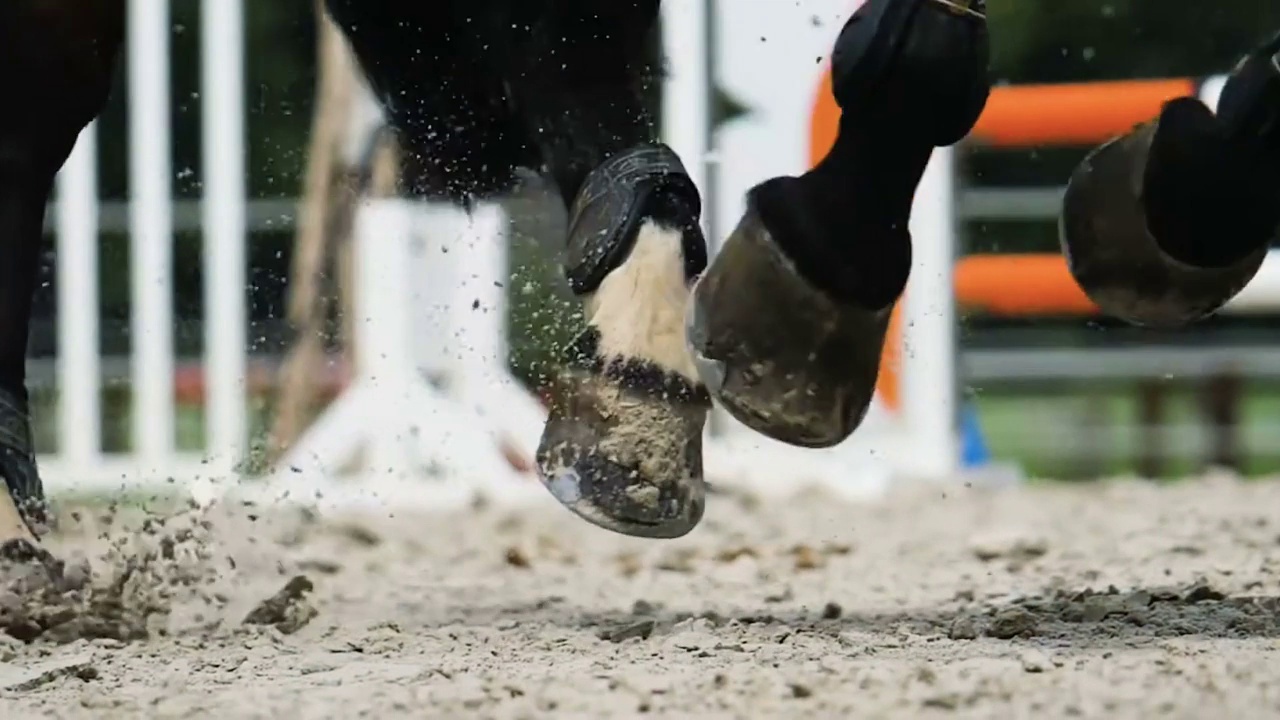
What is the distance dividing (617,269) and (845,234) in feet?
0.78

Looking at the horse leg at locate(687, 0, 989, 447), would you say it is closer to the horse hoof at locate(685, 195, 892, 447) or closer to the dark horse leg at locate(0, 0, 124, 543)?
the horse hoof at locate(685, 195, 892, 447)

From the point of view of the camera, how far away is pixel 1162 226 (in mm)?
2018

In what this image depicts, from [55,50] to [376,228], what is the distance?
2783 mm

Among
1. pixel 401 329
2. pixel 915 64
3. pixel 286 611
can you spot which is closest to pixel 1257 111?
pixel 915 64

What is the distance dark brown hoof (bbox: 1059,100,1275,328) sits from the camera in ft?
6.52

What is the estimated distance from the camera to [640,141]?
2.02 m

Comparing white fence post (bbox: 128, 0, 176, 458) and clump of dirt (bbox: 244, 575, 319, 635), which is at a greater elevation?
white fence post (bbox: 128, 0, 176, 458)

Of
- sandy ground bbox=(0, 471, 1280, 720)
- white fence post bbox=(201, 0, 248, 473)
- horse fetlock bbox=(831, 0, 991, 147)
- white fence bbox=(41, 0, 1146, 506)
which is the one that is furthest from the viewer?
white fence post bbox=(201, 0, 248, 473)

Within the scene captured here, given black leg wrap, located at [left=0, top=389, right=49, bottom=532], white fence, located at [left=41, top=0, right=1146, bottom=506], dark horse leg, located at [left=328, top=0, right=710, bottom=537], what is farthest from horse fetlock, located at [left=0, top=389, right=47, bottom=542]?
white fence, located at [left=41, top=0, right=1146, bottom=506]

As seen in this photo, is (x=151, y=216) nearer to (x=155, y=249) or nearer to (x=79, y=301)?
(x=155, y=249)

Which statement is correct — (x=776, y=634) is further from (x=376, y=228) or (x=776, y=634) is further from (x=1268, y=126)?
(x=376, y=228)

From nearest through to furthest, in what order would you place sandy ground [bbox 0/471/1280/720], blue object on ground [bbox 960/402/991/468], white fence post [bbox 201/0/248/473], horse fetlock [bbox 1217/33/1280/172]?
sandy ground [bbox 0/471/1280/720], horse fetlock [bbox 1217/33/1280/172], white fence post [bbox 201/0/248/473], blue object on ground [bbox 960/402/991/468]

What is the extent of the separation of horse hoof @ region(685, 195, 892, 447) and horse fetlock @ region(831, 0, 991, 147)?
0.14 meters

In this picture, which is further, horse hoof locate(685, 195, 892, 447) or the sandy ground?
horse hoof locate(685, 195, 892, 447)
